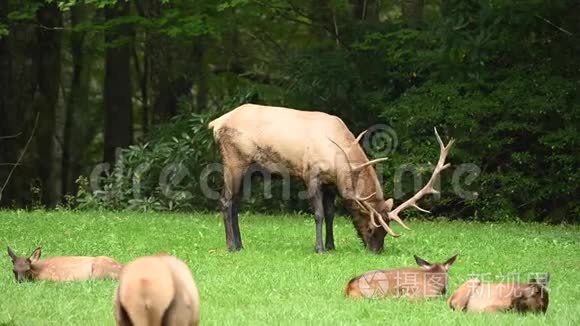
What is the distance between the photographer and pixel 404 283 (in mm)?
10711

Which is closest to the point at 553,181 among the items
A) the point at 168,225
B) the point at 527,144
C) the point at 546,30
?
the point at 527,144

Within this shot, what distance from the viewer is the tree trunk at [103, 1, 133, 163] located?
28.0 m

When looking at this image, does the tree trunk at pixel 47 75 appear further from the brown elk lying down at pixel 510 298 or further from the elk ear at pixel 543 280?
the elk ear at pixel 543 280

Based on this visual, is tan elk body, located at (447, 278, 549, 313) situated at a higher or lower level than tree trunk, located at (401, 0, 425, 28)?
lower

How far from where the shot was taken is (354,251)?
1538 cm

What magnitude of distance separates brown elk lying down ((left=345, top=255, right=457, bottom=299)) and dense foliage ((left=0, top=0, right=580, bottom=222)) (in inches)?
430

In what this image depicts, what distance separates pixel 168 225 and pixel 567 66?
8.08 meters

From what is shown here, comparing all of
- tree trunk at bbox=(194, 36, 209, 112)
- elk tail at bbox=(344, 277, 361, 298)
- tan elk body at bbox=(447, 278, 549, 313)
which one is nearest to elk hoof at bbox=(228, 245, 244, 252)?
elk tail at bbox=(344, 277, 361, 298)

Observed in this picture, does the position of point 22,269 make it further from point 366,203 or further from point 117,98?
point 117,98

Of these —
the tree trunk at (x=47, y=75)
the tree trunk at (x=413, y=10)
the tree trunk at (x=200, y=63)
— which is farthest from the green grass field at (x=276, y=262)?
the tree trunk at (x=200, y=63)

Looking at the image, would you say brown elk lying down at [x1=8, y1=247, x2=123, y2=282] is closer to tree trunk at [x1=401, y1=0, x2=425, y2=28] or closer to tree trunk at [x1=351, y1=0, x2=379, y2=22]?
tree trunk at [x1=401, y1=0, x2=425, y2=28]

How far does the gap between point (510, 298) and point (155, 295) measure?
424cm

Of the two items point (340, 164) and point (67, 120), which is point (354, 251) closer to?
point (340, 164)

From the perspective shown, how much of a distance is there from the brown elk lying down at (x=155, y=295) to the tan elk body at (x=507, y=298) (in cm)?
379
